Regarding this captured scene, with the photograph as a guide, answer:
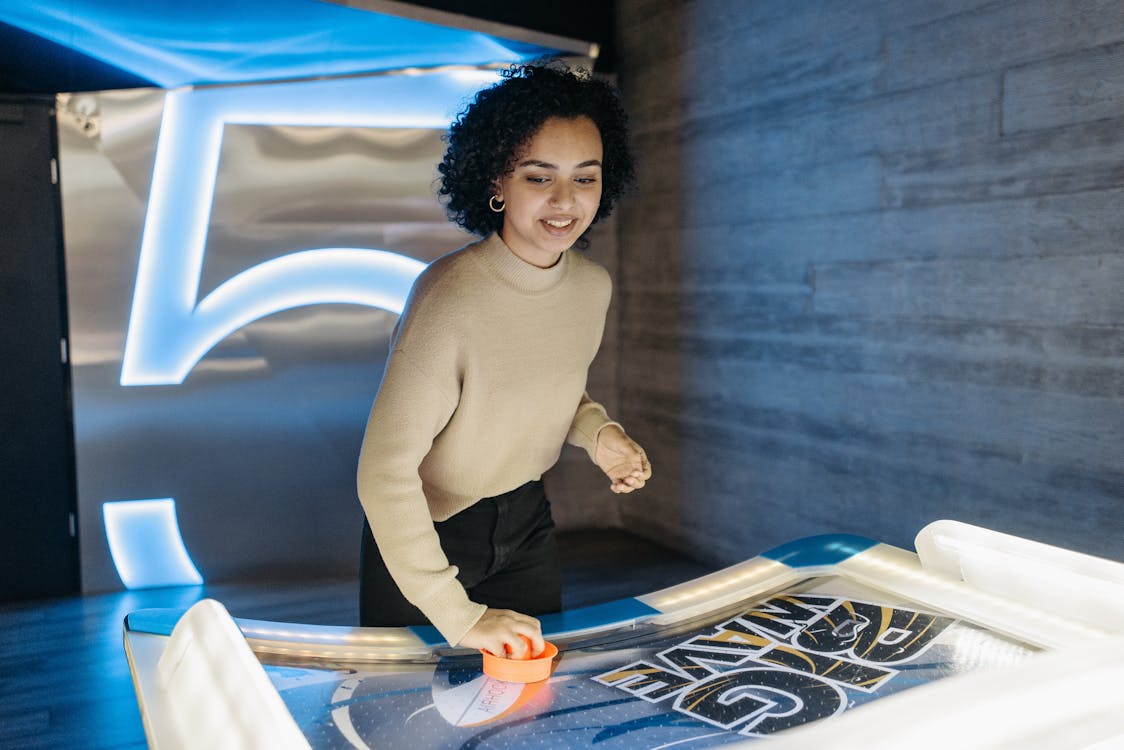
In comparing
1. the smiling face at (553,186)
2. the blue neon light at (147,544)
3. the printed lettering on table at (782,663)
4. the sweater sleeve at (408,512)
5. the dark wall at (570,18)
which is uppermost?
the dark wall at (570,18)

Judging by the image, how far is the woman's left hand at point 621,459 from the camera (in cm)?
155

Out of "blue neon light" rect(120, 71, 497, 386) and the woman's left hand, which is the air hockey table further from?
"blue neon light" rect(120, 71, 497, 386)

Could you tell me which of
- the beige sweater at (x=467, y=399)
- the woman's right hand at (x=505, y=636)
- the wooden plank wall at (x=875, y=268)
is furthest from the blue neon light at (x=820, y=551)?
the wooden plank wall at (x=875, y=268)

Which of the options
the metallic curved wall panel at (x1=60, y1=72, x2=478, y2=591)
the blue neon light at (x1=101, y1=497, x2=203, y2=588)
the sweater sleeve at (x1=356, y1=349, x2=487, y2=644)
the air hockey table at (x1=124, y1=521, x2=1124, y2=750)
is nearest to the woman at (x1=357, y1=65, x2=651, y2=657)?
the sweater sleeve at (x1=356, y1=349, x2=487, y2=644)

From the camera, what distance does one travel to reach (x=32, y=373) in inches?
142

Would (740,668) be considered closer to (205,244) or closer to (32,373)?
(205,244)

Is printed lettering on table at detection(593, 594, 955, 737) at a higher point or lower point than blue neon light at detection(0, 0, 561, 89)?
lower

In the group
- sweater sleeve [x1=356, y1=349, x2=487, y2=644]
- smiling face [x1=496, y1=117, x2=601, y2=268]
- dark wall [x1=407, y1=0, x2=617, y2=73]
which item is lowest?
sweater sleeve [x1=356, y1=349, x2=487, y2=644]

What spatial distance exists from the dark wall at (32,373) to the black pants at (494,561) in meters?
2.55

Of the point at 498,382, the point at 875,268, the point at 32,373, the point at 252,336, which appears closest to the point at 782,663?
the point at 498,382

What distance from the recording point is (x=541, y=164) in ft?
4.67

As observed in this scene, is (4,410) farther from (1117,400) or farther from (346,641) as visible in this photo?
(1117,400)

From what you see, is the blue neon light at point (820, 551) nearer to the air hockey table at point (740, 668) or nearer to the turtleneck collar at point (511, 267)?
the air hockey table at point (740, 668)

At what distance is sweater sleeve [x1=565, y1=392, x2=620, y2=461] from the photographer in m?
1.66
